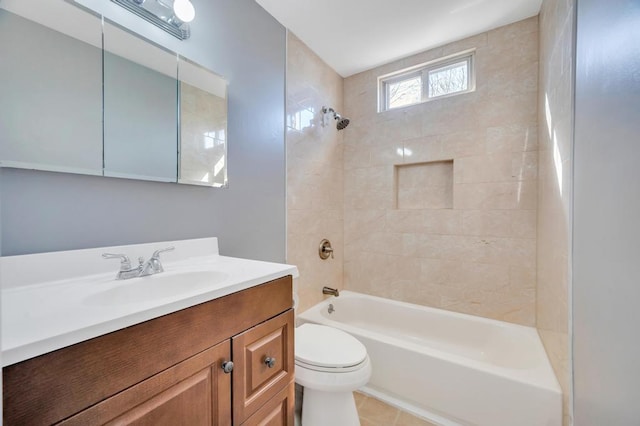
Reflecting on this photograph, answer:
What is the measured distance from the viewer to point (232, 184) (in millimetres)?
1518

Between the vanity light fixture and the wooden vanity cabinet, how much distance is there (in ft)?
4.05

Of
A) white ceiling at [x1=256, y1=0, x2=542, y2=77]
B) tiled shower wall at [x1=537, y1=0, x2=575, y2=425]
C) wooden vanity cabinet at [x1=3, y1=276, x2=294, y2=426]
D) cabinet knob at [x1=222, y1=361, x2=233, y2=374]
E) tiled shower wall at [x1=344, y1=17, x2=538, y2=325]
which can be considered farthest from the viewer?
tiled shower wall at [x1=344, y1=17, x2=538, y2=325]

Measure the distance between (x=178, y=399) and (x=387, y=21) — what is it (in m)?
2.33

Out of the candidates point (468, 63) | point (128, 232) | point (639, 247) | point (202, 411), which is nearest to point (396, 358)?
point (202, 411)

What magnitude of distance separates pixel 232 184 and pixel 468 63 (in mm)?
2122

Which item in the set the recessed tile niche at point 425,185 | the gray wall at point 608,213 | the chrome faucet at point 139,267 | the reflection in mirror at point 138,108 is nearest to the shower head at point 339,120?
the recessed tile niche at point 425,185

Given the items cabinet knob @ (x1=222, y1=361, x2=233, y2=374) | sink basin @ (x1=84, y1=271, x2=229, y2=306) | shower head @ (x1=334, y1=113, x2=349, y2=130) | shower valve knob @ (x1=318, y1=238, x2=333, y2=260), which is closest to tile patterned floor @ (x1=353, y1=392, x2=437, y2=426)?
shower valve knob @ (x1=318, y1=238, x2=333, y2=260)

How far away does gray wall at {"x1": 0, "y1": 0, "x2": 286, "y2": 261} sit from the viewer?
874 millimetres

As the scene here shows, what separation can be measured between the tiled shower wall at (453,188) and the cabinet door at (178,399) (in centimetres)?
190

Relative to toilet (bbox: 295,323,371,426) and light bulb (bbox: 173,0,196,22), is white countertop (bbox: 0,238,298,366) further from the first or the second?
light bulb (bbox: 173,0,196,22)

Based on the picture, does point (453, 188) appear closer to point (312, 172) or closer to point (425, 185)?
point (425, 185)

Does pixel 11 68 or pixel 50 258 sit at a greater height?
pixel 11 68

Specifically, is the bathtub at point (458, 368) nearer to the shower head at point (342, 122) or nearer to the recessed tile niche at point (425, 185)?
the recessed tile niche at point (425, 185)

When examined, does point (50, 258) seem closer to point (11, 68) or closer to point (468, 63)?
point (11, 68)
